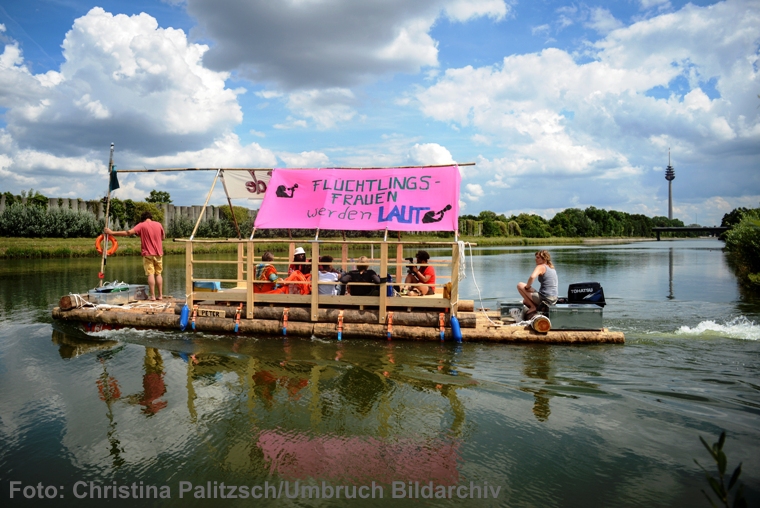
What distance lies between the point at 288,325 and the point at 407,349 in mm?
3174

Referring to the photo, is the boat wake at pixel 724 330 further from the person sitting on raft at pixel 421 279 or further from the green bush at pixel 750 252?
the green bush at pixel 750 252

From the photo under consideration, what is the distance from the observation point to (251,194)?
14852 mm

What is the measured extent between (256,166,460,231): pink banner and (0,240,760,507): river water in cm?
306

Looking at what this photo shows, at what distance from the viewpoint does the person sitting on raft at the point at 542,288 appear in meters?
11.8

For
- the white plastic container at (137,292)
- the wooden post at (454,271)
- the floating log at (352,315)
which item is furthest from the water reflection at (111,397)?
the wooden post at (454,271)

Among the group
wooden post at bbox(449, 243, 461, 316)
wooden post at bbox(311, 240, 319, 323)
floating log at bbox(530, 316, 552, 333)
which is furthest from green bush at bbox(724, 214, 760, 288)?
wooden post at bbox(311, 240, 319, 323)

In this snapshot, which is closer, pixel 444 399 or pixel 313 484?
pixel 313 484

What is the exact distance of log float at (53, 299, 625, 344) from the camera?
11695 millimetres

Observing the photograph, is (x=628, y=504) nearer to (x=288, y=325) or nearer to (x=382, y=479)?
(x=382, y=479)

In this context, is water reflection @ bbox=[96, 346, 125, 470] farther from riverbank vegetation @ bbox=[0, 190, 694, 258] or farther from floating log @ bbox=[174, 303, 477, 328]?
riverbank vegetation @ bbox=[0, 190, 694, 258]

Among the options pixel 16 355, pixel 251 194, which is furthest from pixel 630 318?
pixel 16 355

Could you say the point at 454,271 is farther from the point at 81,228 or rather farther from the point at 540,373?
the point at 81,228

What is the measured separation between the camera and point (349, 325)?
1234 centimetres

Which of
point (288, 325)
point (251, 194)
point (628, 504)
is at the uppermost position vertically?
point (251, 194)
